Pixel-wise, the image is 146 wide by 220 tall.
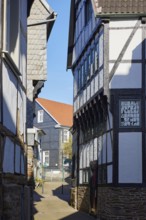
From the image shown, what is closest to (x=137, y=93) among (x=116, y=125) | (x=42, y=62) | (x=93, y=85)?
(x=116, y=125)

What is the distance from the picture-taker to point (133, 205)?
19.4 metres

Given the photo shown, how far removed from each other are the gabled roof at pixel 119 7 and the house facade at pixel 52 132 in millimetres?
39965

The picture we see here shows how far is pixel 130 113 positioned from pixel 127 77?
1.41 meters

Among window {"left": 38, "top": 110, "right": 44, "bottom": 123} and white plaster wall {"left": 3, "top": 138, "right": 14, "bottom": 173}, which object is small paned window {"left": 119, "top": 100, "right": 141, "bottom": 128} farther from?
window {"left": 38, "top": 110, "right": 44, "bottom": 123}

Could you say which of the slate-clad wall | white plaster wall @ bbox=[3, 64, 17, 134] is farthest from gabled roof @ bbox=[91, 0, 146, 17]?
white plaster wall @ bbox=[3, 64, 17, 134]

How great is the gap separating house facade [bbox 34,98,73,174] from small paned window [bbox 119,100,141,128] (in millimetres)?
39861

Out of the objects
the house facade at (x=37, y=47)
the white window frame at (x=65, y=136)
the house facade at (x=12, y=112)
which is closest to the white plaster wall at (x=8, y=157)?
the house facade at (x=12, y=112)

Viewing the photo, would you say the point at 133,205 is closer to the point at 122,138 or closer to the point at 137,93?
the point at 122,138

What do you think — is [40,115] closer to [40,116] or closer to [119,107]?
[40,116]

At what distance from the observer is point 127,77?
66.4 feet

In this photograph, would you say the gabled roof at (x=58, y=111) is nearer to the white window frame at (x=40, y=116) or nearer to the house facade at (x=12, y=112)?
the white window frame at (x=40, y=116)

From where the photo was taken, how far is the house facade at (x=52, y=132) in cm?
6066

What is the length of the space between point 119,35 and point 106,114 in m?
3.19

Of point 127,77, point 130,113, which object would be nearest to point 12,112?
point 130,113
